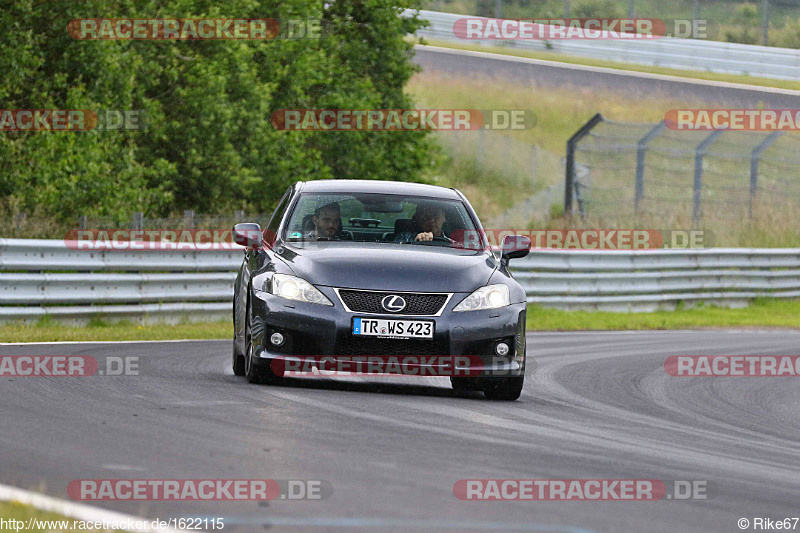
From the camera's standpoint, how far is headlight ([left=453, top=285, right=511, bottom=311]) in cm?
961

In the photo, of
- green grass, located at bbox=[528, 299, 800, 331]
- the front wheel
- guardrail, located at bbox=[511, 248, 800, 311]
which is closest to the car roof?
the front wheel

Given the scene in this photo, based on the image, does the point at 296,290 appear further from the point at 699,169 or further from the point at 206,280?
the point at 699,169

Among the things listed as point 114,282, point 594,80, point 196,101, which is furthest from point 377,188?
point 594,80

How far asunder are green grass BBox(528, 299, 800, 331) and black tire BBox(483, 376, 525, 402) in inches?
393

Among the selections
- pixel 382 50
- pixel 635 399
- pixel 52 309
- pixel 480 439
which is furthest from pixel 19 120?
pixel 480 439

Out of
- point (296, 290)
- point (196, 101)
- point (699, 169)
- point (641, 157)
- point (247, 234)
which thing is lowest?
point (296, 290)

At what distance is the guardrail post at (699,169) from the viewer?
1109 inches

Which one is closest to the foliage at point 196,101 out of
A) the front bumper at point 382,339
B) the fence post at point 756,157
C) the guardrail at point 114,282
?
the guardrail at point 114,282

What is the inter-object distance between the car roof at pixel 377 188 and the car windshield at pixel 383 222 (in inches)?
2.7

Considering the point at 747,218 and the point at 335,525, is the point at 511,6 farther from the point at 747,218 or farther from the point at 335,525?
the point at 335,525

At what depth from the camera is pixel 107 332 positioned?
596 inches

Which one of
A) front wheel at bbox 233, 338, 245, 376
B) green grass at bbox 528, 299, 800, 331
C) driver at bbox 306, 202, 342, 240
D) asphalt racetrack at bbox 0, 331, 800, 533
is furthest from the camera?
green grass at bbox 528, 299, 800, 331

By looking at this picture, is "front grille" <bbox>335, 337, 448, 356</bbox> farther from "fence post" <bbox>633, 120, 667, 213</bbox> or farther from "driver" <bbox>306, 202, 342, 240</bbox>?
"fence post" <bbox>633, 120, 667, 213</bbox>

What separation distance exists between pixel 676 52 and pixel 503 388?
3756 centimetres
